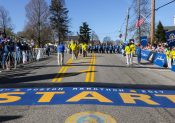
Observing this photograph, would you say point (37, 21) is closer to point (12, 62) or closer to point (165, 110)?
point (12, 62)

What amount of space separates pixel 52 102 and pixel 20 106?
3.13 feet

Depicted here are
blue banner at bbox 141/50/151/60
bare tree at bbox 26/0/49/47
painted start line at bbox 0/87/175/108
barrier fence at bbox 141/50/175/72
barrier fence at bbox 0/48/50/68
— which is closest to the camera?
painted start line at bbox 0/87/175/108

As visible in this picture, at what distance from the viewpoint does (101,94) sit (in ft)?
42.7

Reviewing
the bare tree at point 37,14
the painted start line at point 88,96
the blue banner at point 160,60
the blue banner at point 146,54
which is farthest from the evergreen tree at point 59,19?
the painted start line at point 88,96

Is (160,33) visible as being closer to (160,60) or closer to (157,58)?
(157,58)

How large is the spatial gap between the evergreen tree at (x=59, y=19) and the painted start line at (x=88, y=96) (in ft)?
297

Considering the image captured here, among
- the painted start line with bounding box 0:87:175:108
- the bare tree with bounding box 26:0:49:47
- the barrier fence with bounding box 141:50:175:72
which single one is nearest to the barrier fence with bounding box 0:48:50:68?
the barrier fence with bounding box 141:50:175:72

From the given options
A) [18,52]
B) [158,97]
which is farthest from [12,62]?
[158,97]

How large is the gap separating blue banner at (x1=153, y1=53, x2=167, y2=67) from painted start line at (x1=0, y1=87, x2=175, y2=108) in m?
15.2

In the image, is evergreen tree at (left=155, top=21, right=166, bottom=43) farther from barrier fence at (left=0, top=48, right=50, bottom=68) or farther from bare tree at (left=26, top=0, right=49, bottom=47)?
barrier fence at (left=0, top=48, right=50, bottom=68)

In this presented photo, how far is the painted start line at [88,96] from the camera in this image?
11.6 m

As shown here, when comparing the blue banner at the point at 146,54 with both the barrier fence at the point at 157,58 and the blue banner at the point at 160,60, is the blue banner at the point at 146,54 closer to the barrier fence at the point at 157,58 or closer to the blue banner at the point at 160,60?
the barrier fence at the point at 157,58

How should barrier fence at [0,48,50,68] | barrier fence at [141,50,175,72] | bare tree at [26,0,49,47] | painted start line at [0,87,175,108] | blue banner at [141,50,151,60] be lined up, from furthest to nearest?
bare tree at [26,0,49,47], blue banner at [141,50,151,60], barrier fence at [141,50,175,72], barrier fence at [0,48,50,68], painted start line at [0,87,175,108]

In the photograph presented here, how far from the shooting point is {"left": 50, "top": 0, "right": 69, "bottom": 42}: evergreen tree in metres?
105
